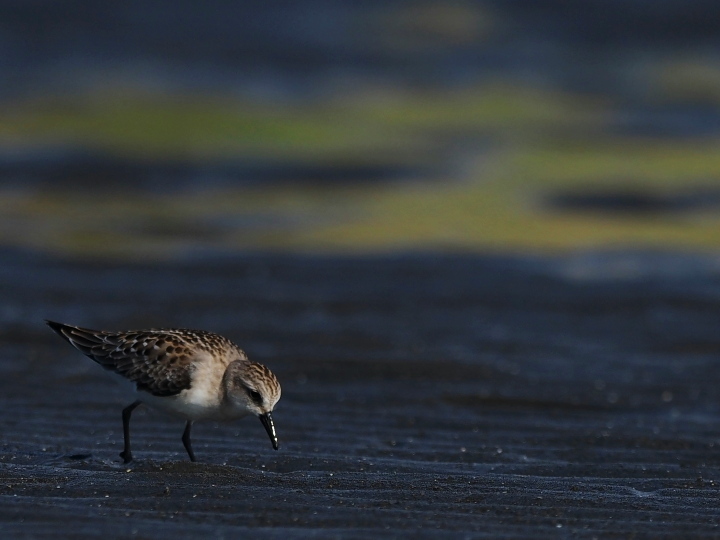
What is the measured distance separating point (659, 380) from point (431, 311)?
103 inches

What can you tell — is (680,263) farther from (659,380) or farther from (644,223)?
(659,380)

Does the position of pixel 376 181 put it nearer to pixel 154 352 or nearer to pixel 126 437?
pixel 154 352

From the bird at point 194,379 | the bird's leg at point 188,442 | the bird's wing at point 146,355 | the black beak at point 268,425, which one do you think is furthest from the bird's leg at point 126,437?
the black beak at point 268,425

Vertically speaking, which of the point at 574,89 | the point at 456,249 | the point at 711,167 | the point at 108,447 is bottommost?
the point at 108,447

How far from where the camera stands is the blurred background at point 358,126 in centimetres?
1577

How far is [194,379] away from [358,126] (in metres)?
14.8

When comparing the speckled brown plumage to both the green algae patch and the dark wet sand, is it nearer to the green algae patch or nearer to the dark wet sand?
the dark wet sand

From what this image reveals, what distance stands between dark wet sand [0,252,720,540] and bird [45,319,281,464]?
Answer: 34 cm

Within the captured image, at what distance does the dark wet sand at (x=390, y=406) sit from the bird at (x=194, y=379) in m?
0.34

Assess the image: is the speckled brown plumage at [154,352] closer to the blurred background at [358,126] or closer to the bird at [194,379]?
the bird at [194,379]

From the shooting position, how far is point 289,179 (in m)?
18.5

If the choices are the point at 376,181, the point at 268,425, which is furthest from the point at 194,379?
the point at 376,181

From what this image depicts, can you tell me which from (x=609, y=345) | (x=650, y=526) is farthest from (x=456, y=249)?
(x=650, y=526)

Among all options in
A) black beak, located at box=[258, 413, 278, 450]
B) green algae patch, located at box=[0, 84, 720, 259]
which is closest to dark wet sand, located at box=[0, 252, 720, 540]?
black beak, located at box=[258, 413, 278, 450]
